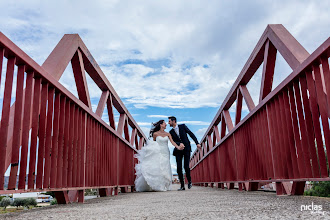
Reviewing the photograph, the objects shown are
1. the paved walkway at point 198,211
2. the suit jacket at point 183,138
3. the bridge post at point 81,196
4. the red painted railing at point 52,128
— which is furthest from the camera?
the suit jacket at point 183,138

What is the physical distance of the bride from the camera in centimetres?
706

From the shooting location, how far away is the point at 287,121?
2873 mm

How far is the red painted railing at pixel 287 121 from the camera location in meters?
2.34

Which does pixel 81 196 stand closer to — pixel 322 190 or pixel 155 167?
pixel 155 167

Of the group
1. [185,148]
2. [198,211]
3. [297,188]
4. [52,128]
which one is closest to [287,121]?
[297,188]

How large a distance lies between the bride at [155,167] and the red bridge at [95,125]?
2270mm

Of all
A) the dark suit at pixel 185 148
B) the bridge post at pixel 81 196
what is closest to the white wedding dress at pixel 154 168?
the dark suit at pixel 185 148

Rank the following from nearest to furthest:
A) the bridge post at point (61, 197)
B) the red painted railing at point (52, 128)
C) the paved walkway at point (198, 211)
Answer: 1. the paved walkway at point (198, 211)
2. the red painted railing at point (52, 128)
3. the bridge post at point (61, 197)

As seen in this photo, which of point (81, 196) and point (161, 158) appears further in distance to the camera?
point (161, 158)

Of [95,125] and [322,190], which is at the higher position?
[95,125]

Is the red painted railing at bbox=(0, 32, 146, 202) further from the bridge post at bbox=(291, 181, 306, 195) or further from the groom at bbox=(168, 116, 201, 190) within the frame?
the groom at bbox=(168, 116, 201, 190)

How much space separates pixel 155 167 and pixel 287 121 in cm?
468

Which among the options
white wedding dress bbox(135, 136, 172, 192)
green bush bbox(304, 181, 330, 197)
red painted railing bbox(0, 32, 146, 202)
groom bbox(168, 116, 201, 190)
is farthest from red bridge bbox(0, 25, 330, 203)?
green bush bbox(304, 181, 330, 197)

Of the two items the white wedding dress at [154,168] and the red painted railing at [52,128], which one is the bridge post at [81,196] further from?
the white wedding dress at [154,168]
